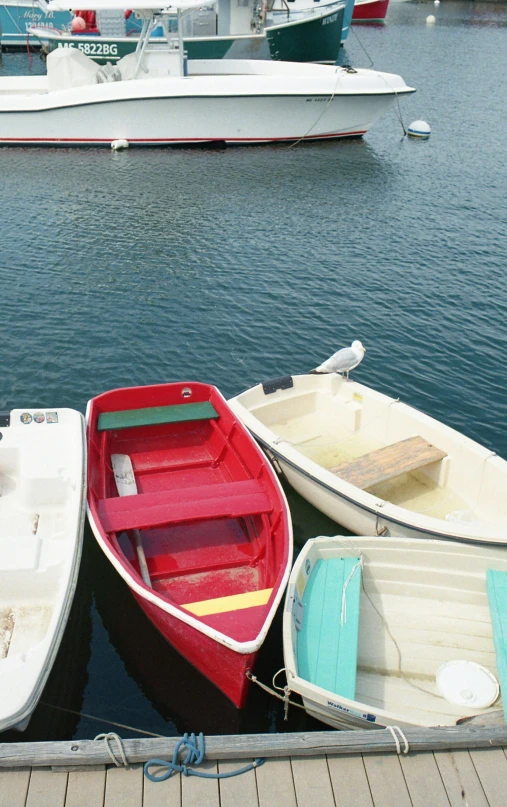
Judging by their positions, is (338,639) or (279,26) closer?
(338,639)

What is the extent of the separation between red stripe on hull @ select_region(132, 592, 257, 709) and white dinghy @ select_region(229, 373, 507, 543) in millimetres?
3681

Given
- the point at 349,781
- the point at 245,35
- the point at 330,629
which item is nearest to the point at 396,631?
the point at 330,629

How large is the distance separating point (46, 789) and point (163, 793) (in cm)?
114

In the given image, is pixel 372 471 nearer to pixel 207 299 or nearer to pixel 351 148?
pixel 207 299

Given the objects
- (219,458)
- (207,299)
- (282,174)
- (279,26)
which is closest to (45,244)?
(207,299)

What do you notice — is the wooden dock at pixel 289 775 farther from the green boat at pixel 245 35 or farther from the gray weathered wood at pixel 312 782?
the green boat at pixel 245 35

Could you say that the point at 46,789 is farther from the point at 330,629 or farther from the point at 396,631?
the point at 396,631

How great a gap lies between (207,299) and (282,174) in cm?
1267

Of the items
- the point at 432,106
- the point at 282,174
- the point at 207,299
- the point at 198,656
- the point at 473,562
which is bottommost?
the point at 198,656

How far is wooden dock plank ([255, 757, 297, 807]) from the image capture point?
23.0 feet

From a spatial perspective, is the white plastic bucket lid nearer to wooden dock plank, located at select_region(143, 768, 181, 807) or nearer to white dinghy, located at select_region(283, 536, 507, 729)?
white dinghy, located at select_region(283, 536, 507, 729)

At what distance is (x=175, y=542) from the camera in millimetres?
11883

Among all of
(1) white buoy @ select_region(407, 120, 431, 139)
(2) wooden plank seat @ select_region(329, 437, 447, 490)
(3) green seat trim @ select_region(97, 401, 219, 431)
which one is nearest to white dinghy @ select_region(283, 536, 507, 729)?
(2) wooden plank seat @ select_region(329, 437, 447, 490)

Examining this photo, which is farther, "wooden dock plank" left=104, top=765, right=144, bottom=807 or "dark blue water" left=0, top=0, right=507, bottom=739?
"dark blue water" left=0, top=0, right=507, bottom=739
